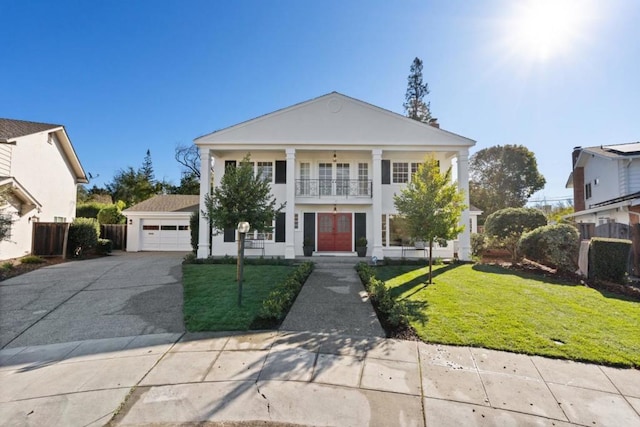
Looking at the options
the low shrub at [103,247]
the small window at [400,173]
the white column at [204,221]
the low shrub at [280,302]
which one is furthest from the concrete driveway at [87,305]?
the small window at [400,173]

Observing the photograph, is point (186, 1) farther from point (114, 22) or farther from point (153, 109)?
point (153, 109)

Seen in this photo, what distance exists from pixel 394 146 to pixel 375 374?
1119 cm

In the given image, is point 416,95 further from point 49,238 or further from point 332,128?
point 49,238

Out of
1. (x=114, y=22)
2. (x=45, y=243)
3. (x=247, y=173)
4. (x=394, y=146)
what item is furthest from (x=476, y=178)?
(x=45, y=243)

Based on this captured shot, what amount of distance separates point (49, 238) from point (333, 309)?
15.0 metres

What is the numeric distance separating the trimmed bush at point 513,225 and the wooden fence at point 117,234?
21.6m

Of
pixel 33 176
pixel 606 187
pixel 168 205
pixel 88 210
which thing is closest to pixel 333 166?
pixel 168 205

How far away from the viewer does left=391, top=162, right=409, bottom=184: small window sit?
14477 millimetres

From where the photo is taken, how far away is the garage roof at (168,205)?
61.2ft

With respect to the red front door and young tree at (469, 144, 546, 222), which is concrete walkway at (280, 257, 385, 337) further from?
young tree at (469, 144, 546, 222)

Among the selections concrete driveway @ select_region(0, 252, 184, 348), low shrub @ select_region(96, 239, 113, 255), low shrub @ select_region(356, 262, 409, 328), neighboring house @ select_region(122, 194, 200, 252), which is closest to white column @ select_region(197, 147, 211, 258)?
concrete driveway @ select_region(0, 252, 184, 348)

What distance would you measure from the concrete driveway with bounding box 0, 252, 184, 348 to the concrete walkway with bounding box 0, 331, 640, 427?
0.61 meters

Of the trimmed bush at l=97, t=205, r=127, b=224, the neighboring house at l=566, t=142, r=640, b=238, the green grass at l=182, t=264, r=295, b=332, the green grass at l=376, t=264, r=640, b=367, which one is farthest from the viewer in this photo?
the trimmed bush at l=97, t=205, r=127, b=224

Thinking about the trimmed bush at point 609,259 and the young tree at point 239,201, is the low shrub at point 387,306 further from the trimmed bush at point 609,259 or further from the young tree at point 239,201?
the trimmed bush at point 609,259
